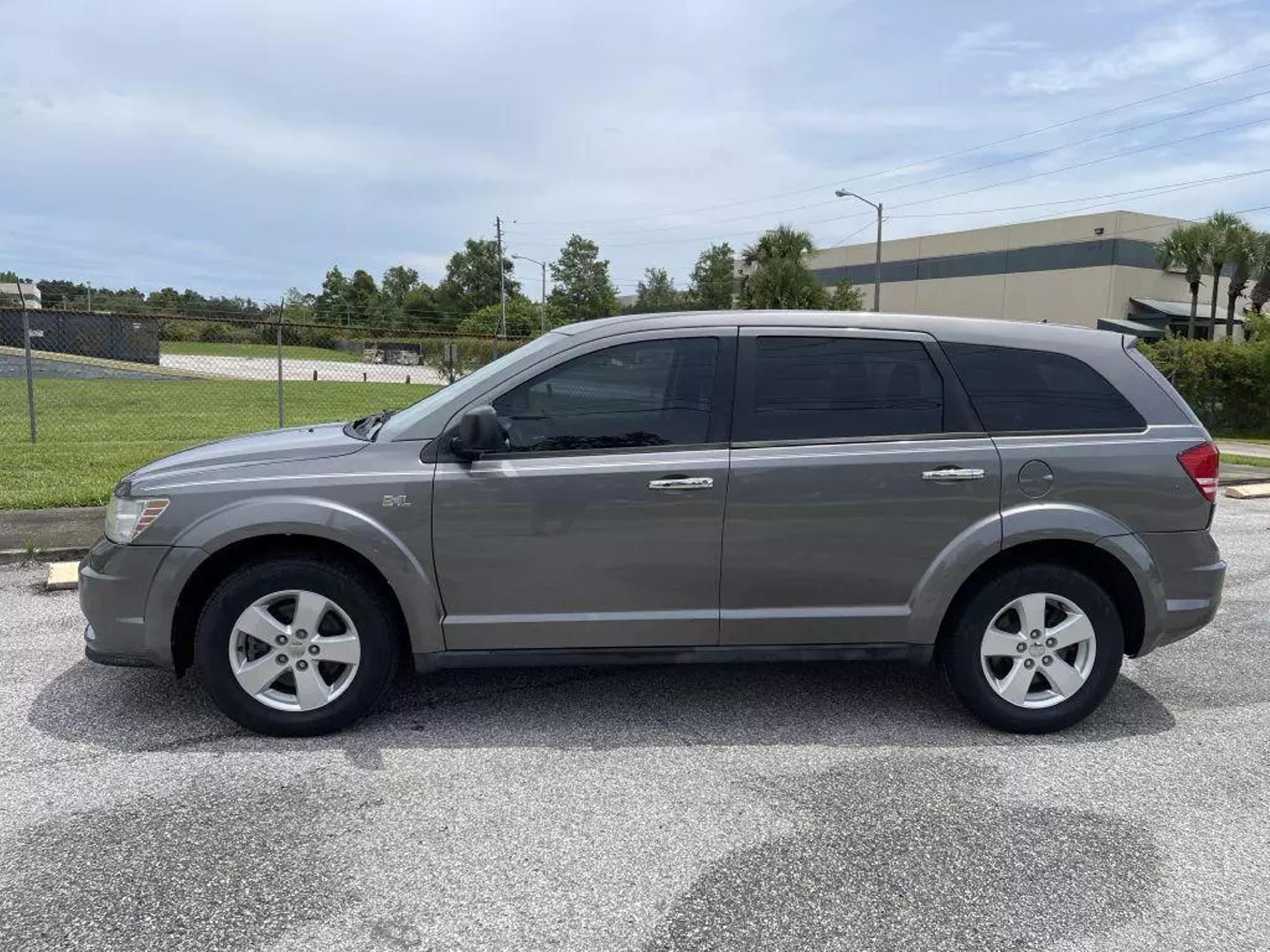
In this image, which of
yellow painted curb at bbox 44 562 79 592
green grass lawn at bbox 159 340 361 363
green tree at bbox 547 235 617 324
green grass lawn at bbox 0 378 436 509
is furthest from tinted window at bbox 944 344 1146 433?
green tree at bbox 547 235 617 324

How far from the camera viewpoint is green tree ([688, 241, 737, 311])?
231 ft

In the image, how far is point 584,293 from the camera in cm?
8981

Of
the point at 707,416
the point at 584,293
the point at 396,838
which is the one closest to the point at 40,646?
the point at 396,838

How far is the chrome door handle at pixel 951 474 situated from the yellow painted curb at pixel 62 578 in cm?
530

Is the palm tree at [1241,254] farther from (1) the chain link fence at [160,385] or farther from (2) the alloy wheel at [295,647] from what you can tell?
(2) the alloy wheel at [295,647]

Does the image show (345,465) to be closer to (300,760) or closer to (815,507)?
(300,760)

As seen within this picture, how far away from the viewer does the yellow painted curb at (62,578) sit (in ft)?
19.2

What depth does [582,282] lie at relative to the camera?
3590 inches

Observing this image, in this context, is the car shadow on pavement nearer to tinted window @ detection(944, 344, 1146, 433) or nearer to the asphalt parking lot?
the asphalt parking lot

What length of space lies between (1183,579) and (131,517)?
178 inches

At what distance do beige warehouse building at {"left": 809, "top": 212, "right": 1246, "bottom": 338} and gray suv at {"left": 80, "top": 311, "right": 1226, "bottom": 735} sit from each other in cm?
4260

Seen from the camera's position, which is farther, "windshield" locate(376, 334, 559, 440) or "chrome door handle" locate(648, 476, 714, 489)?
"windshield" locate(376, 334, 559, 440)

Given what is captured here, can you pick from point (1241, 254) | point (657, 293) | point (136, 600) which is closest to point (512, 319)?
point (657, 293)

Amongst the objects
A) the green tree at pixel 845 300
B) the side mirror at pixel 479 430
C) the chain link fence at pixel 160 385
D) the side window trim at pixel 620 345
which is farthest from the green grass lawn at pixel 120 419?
the green tree at pixel 845 300
